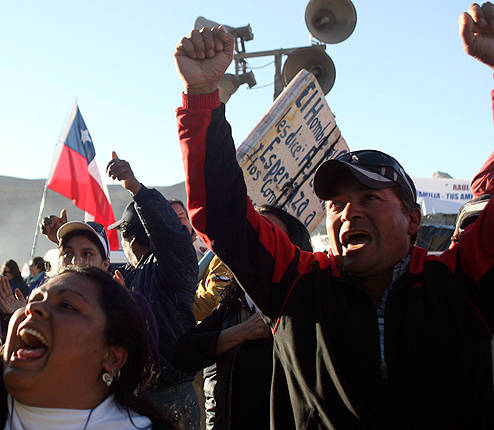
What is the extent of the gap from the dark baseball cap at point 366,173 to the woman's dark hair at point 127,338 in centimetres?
78

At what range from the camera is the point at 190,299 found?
3.19 metres

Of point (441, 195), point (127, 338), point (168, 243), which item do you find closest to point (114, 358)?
point (127, 338)

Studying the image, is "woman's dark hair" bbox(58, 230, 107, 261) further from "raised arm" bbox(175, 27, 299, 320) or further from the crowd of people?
"raised arm" bbox(175, 27, 299, 320)

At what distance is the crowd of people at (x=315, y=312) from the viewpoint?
156cm

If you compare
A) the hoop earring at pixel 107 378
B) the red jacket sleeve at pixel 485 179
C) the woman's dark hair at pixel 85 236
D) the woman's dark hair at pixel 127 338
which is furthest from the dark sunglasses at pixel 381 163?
the woman's dark hair at pixel 85 236

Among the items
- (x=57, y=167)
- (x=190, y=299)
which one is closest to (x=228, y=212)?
(x=190, y=299)

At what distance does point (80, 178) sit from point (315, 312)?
21.5 feet

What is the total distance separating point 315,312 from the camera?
170cm

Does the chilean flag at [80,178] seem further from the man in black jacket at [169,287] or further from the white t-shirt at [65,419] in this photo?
the white t-shirt at [65,419]

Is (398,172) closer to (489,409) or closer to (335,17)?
(489,409)

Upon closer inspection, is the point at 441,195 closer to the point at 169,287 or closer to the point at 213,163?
the point at 169,287

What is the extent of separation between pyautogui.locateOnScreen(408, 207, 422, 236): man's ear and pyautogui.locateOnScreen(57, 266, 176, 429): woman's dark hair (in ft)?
3.26

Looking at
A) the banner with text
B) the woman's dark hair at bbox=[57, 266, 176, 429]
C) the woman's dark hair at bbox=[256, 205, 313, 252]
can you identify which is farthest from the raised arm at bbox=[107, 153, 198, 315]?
the banner with text

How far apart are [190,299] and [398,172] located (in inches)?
65.9
